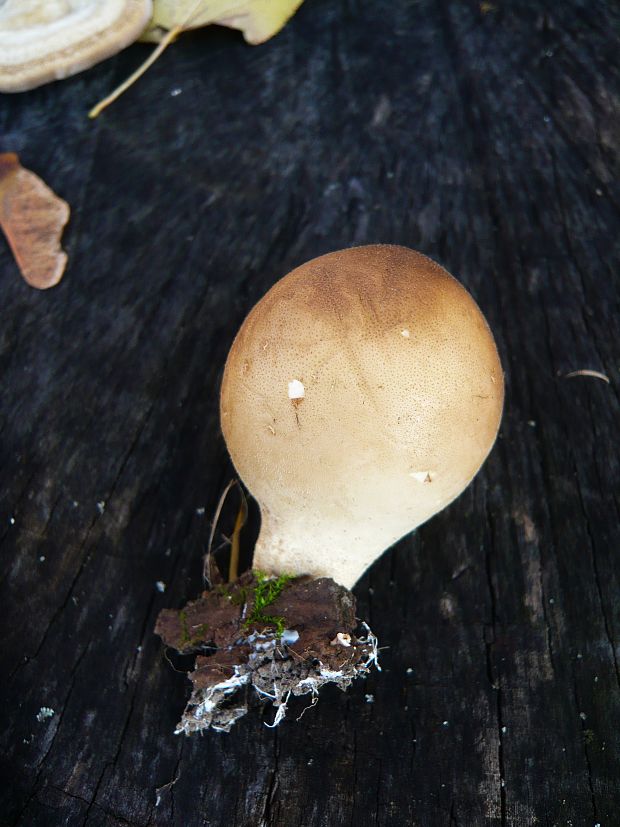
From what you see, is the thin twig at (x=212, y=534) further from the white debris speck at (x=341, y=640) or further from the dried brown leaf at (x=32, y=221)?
the dried brown leaf at (x=32, y=221)

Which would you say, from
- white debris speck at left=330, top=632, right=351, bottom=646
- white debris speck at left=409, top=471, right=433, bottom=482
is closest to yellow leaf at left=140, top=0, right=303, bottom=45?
white debris speck at left=409, top=471, right=433, bottom=482

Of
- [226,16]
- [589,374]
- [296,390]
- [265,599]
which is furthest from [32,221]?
[589,374]

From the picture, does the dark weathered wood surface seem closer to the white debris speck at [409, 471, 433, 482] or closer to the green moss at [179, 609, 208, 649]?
the green moss at [179, 609, 208, 649]

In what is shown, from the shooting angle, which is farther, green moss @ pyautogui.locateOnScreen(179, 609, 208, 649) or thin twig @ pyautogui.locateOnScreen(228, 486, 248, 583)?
thin twig @ pyautogui.locateOnScreen(228, 486, 248, 583)

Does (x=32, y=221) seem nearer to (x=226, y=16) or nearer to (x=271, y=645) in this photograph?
(x=226, y=16)

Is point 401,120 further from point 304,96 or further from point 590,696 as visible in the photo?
point 590,696

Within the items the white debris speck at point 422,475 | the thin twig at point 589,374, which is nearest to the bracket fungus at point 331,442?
the white debris speck at point 422,475

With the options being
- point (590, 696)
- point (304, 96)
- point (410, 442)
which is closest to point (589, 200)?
point (304, 96)

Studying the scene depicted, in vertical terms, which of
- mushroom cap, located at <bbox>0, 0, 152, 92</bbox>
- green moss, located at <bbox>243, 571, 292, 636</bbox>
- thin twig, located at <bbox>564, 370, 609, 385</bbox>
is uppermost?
mushroom cap, located at <bbox>0, 0, 152, 92</bbox>

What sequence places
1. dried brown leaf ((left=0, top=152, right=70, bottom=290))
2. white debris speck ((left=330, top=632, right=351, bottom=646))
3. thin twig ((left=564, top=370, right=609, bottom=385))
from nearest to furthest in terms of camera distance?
white debris speck ((left=330, top=632, right=351, bottom=646)), thin twig ((left=564, top=370, right=609, bottom=385)), dried brown leaf ((left=0, top=152, right=70, bottom=290))
